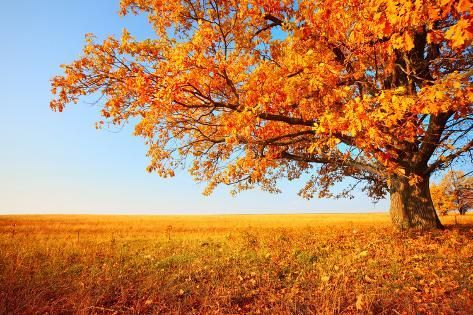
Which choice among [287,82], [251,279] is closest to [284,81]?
[287,82]

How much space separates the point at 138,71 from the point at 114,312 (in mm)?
7214

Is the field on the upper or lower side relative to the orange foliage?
lower

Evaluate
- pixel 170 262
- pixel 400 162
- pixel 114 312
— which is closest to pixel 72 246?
pixel 170 262

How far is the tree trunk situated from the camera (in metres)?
15.9

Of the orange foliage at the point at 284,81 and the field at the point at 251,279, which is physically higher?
the orange foliage at the point at 284,81

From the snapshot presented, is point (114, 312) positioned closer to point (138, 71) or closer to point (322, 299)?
point (322, 299)

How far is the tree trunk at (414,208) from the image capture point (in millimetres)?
15859

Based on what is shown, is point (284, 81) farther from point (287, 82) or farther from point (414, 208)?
point (414, 208)

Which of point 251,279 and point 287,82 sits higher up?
point 287,82

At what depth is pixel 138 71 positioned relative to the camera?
11062mm

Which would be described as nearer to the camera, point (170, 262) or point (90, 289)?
point (90, 289)

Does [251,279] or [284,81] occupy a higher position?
[284,81]

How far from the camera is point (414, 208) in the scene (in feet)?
52.5

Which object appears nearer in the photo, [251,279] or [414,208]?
[251,279]
